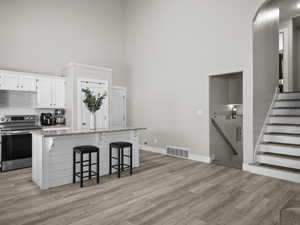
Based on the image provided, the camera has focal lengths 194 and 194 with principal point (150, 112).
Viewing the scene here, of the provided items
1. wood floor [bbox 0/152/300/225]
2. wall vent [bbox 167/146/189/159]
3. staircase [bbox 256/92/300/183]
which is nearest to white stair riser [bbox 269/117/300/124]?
staircase [bbox 256/92/300/183]

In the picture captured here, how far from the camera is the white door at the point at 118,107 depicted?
6973 millimetres

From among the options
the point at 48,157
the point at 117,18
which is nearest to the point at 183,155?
the point at 48,157

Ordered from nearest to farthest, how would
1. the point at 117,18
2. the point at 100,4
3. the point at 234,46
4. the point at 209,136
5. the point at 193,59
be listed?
the point at 234,46, the point at 209,136, the point at 193,59, the point at 100,4, the point at 117,18

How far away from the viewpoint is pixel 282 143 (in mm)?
4465

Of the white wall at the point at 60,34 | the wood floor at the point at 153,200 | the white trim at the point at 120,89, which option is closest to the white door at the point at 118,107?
the white trim at the point at 120,89

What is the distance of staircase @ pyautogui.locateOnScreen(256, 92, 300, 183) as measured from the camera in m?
3.86

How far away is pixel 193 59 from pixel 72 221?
4.62m

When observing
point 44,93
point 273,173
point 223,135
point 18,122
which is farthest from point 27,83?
point 273,173

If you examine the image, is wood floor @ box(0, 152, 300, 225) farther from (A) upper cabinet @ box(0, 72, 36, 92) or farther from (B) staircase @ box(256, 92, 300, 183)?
(A) upper cabinet @ box(0, 72, 36, 92)

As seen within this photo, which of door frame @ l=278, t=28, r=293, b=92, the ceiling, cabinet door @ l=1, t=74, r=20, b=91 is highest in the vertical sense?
the ceiling

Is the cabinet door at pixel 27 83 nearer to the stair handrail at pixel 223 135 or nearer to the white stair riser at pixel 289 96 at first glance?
the stair handrail at pixel 223 135

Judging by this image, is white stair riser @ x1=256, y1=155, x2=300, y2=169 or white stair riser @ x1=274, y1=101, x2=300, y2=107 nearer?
white stair riser @ x1=256, y1=155, x2=300, y2=169

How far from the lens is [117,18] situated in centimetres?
736

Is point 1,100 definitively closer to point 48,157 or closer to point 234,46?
point 48,157
